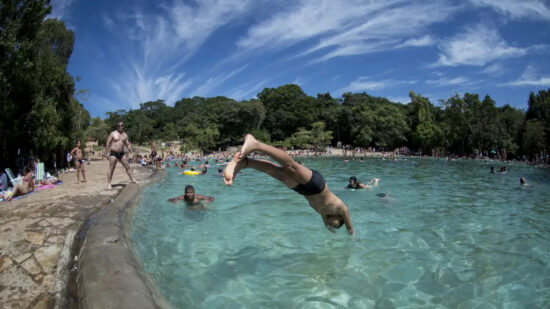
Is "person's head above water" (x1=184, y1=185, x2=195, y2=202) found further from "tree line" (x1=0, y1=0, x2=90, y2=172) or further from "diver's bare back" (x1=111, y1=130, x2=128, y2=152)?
"tree line" (x1=0, y1=0, x2=90, y2=172)

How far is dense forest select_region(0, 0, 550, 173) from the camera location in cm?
1023

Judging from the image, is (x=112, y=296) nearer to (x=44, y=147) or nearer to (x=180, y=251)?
(x=180, y=251)

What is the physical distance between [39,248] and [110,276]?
145 cm

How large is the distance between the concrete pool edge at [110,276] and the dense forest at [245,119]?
8750 mm

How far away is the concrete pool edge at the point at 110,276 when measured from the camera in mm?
2639

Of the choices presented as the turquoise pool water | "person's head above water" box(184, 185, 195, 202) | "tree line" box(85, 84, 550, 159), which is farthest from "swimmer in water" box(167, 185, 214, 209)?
"tree line" box(85, 84, 550, 159)

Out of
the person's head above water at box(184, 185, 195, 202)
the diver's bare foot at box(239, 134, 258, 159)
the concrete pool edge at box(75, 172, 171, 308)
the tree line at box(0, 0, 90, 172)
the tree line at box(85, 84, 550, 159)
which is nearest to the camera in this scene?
the concrete pool edge at box(75, 172, 171, 308)

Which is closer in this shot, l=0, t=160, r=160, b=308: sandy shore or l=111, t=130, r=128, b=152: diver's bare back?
l=0, t=160, r=160, b=308: sandy shore

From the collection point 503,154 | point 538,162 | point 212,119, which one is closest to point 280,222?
point 538,162

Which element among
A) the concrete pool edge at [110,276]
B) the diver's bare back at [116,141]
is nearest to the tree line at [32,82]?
the diver's bare back at [116,141]

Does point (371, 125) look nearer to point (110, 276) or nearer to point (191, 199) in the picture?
point (191, 199)

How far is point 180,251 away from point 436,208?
7855mm

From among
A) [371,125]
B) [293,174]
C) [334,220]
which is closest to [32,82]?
[293,174]

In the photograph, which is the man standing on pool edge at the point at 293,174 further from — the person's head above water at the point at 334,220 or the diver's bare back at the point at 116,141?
the diver's bare back at the point at 116,141
